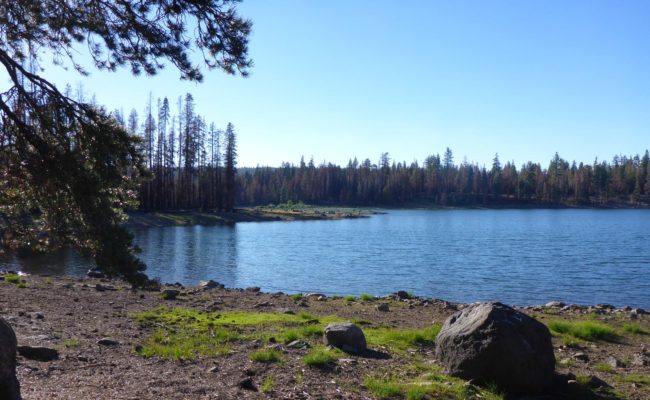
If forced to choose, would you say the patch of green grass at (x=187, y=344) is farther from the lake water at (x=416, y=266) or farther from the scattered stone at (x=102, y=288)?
the lake water at (x=416, y=266)

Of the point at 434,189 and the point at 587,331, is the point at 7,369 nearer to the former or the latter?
the point at 587,331

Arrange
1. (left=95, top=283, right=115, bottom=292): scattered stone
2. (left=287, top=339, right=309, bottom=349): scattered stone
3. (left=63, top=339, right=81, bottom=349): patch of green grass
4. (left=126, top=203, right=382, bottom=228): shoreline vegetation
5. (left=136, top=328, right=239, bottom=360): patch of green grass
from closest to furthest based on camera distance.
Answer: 1. (left=136, top=328, right=239, bottom=360): patch of green grass
2. (left=63, top=339, right=81, bottom=349): patch of green grass
3. (left=287, top=339, right=309, bottom=349): scattered stone
4. (left=95, top=283, right=115, bottom=292): scattered stone
5. (left=126, top=203, right=382, bottom=228): shoreline vegetation

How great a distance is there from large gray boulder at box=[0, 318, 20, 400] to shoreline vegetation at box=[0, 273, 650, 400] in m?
0.79

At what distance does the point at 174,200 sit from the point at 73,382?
259 ft

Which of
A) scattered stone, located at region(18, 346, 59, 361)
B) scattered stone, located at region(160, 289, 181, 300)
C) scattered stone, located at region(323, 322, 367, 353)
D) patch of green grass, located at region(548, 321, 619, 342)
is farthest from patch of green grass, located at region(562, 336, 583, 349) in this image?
scattered stone, located at region(160, 289, 181, 300)

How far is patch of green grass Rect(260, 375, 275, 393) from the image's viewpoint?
7801mm

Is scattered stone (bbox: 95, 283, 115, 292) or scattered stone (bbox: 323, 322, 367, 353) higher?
scattered stone (bbox: 323, 322, 367, 353)

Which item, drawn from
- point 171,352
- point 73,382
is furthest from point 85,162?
point 171,352

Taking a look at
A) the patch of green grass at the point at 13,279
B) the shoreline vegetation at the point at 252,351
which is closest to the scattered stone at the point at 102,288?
the shoreline vegetation at the point at 252,351

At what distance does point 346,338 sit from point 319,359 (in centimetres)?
135

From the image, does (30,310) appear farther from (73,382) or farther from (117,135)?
(117,135)

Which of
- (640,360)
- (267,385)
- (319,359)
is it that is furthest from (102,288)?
(640,360)

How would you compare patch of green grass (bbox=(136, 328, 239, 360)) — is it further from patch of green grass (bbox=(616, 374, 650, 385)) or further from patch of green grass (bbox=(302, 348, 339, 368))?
patch of green grass (bbox=(616, 374, 650, 385))

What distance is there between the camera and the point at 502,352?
27.4 feet
